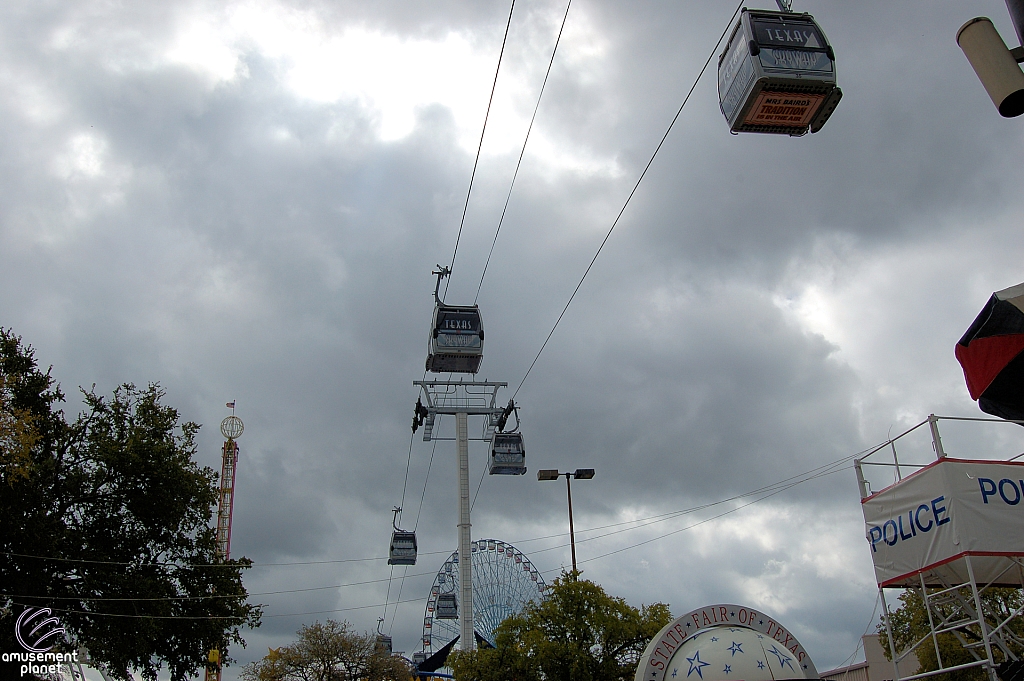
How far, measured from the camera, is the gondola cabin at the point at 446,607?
7050 centimetres

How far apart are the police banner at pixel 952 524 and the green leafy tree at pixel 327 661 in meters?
50.9

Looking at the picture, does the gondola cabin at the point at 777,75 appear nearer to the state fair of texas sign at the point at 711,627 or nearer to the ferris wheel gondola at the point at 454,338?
the state fair of texas sign at the point at 711,627

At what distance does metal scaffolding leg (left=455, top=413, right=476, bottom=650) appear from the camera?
37.7 meters

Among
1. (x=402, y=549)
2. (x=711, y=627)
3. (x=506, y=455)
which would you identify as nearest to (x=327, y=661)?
(x=402, y=549)

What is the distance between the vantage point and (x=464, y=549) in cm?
3950

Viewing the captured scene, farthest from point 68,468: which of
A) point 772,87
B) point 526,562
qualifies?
point 526,562

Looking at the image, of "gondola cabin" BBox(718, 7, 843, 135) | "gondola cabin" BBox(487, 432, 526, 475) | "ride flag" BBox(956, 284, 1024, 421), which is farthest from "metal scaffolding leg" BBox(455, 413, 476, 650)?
"ride flag" BBox(956, 284, 1024, 421)

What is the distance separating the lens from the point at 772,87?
1292 centimetres

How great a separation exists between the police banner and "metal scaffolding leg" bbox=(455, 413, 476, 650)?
86.1 feet

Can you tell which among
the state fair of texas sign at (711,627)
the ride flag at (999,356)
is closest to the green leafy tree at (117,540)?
the state fair of texas sign at (711,627)

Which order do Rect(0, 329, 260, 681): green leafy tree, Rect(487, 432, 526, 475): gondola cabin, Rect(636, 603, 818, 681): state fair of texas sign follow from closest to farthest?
Rect(636, 603, 818, 681): state fair of texas sign
Rect(0, 329, 260, 681): green leafy tree
Rect(487, 432, 526, 475): gondola cabin

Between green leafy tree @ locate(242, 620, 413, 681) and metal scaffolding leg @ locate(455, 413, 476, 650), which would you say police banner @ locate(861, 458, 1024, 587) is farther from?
green leafy tree @ locate(242, 620, 413, 681)

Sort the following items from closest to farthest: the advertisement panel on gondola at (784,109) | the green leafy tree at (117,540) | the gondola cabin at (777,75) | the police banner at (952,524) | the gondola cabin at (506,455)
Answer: the police banner at (952,524)
the gondola cabin at (777,75)
the advertisement panel on gondola at (784,109)
the green leafy tree at (117,540)
the gondola cabin at (506,455)

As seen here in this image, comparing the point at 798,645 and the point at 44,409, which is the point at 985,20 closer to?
the point at 798,645
